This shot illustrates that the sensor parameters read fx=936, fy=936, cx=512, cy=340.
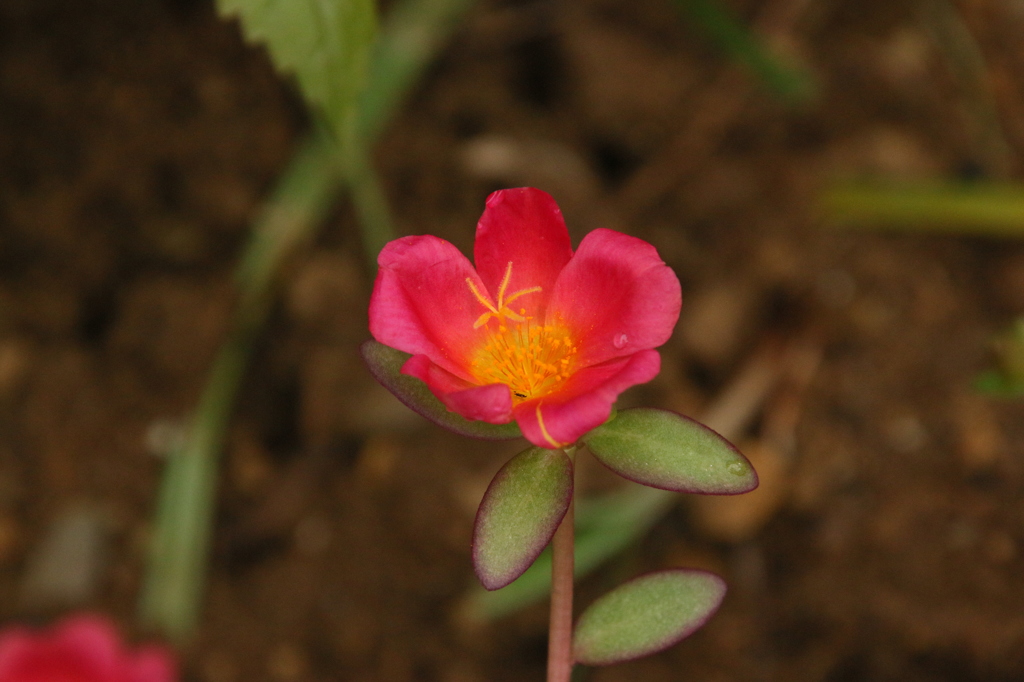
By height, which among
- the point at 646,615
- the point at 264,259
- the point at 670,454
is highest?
the point at 264,259

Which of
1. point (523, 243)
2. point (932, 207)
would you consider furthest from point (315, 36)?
point (932, 207)

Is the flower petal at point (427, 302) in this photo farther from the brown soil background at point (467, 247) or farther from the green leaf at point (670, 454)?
the brown soil background at point (467, 247)

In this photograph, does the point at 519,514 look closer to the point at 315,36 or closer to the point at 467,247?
the point at 315,36

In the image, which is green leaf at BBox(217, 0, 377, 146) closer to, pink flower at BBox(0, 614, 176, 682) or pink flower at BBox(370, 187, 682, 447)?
pink flower at BBox(370, 187, 682, 447)

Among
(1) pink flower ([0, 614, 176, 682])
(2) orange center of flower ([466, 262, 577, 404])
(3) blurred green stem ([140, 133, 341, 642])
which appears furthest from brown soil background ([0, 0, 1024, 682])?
(2) orange center of flower ([466, 262, 577, 404])

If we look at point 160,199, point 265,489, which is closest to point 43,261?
point 160,199

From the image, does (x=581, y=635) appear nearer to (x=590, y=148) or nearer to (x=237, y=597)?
(x=237, y=597)
